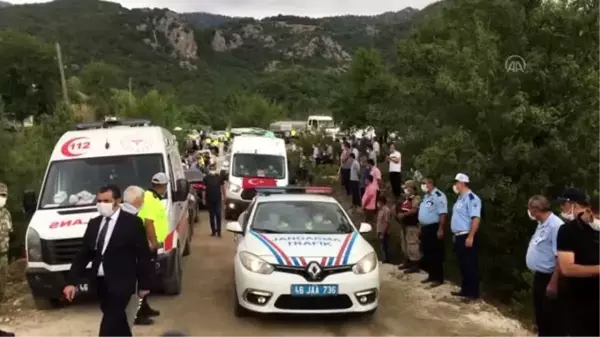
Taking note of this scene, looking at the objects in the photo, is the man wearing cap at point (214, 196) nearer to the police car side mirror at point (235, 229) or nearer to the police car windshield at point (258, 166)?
the police car windshield at point (258, 166)

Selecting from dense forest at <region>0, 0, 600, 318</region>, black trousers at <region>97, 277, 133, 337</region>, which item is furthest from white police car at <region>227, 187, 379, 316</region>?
dense forest at <region>0, 0, 600, 318</region>

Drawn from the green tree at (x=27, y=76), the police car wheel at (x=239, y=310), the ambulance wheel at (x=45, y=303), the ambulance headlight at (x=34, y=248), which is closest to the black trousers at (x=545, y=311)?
the police car wheel at (x=239, y=310)

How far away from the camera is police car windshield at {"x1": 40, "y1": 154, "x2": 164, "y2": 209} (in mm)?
10367

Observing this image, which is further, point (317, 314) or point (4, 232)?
point (4, 232)

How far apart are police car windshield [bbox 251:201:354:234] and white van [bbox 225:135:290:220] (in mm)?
10005

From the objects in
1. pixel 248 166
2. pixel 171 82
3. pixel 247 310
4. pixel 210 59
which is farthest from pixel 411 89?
pixel 210 59

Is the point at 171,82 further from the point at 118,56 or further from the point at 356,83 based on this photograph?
the point at 356,83

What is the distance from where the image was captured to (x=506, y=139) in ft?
44.5

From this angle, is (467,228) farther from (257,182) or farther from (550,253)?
(257,182)

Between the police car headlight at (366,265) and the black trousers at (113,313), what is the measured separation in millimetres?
3149

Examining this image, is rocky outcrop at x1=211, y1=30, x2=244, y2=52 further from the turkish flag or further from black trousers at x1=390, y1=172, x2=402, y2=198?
black trousers at x1=390, y1=172, x2=402, y2=198

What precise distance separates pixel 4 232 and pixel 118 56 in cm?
11616

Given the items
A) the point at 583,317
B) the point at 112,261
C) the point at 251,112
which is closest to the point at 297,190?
the point at 112,261

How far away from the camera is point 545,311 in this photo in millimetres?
7199
